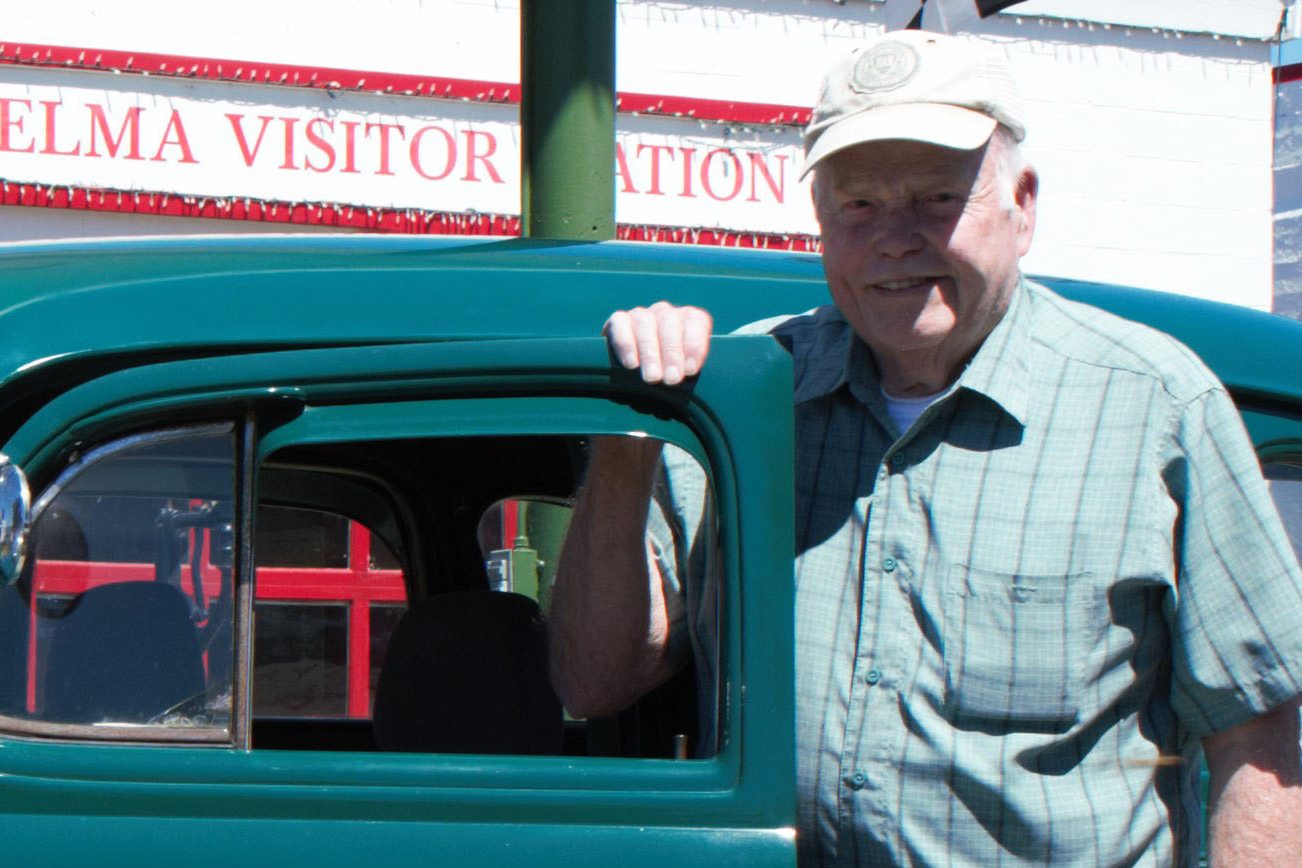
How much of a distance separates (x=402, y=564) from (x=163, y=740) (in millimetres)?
924

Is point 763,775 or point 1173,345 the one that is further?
point 1173,345

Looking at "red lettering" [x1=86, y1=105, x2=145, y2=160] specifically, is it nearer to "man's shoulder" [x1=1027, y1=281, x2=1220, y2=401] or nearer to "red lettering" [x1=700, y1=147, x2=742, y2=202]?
"red lettering" [x1=700, y1=147, x2=742, y2=202]

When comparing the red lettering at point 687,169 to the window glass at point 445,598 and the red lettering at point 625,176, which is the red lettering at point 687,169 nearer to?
the red lettering at point 625,176

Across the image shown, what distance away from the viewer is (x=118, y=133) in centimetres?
834

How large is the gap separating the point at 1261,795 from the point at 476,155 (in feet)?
25.0

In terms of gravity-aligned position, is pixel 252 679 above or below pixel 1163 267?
below

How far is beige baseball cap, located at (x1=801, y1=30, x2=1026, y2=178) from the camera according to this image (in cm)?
175

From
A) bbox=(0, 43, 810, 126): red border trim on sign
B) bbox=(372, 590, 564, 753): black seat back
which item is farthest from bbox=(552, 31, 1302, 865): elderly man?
bbox=(0, 43, 810, 126): red border trim on sign

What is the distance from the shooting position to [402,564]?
8.37 feet

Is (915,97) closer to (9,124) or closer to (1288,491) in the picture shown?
(1288,491)

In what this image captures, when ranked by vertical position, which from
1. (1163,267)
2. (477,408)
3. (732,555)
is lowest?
(732,555)

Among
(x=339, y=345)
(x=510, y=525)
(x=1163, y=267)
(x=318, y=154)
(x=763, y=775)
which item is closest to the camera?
(x=763, y=775)

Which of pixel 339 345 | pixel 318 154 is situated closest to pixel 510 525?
pixel 339 345

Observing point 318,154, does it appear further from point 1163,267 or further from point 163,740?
point 163,740
